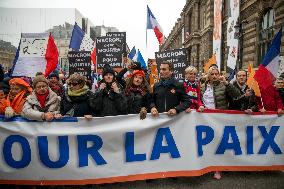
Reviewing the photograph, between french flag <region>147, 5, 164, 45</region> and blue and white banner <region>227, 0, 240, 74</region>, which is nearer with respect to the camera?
blue and white banner <region>227, 0, 240, 74</region>

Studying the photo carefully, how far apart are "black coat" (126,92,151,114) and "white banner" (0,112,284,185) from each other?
10.9 inches

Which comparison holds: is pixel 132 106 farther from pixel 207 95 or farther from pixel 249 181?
pixel 249 181

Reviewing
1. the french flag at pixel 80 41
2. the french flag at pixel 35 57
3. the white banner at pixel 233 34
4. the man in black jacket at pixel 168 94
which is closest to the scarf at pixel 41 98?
the man in black jacket at pixel 168 94

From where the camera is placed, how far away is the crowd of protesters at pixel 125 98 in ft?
15.1

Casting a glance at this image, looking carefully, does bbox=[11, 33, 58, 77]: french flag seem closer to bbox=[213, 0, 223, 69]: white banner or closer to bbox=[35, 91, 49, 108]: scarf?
bbox=[35, 91, 49, 108]: scarf

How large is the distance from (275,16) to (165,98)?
12.8 meters

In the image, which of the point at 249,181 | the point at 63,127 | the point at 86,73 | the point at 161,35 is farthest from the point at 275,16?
the point at 63,127

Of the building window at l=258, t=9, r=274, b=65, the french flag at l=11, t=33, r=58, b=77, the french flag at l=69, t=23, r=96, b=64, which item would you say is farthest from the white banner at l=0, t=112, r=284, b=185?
the building window at l=258, t=9, r=274, b=65

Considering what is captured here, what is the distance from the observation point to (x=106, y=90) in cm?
488

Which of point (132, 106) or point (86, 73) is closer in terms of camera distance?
point (132, 106)

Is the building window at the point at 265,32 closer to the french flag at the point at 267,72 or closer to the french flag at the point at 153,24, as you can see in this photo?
the french flag at the point at 153,24

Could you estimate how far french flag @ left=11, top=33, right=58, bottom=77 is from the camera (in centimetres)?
684

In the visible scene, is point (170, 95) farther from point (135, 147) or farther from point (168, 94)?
point (135, 147)

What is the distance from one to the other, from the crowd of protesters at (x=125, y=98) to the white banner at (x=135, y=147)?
0.17 meters
